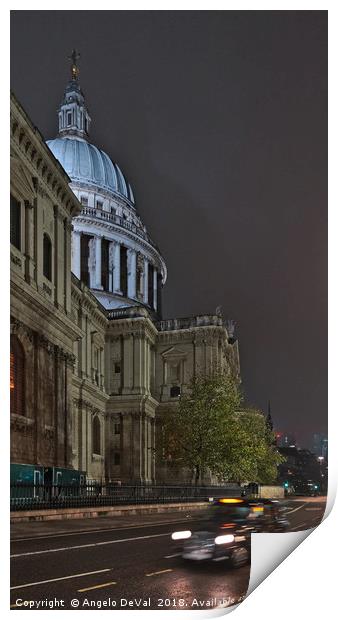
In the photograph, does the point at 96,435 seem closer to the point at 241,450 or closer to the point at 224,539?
the point at 241,450

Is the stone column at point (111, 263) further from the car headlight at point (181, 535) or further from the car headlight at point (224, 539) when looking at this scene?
the car headlight at point (224, 539)

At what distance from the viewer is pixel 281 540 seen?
1208 cm

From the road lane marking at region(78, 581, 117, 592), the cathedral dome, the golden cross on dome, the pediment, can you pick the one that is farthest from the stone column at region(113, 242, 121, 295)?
the road lane marking at region(78, 581, 117, 592)

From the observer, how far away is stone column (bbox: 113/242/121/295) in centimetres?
5634

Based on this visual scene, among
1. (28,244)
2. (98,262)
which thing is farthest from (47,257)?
(98,262)

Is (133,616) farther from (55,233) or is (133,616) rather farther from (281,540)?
(55,233)

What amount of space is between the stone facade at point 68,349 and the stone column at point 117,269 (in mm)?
4237

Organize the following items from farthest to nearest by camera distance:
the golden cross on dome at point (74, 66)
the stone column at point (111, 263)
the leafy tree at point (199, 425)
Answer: the stone column at point (111, 263) < the leafy tree at point (199, 425) < the golden cross on dome at point (74, 66)

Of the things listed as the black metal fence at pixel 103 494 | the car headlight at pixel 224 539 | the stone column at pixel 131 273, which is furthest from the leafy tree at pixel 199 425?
the stone column at pixel 131 273

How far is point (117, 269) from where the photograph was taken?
59.4 metres

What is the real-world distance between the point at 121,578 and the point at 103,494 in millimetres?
14970

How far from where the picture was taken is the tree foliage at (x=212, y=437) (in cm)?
2942
